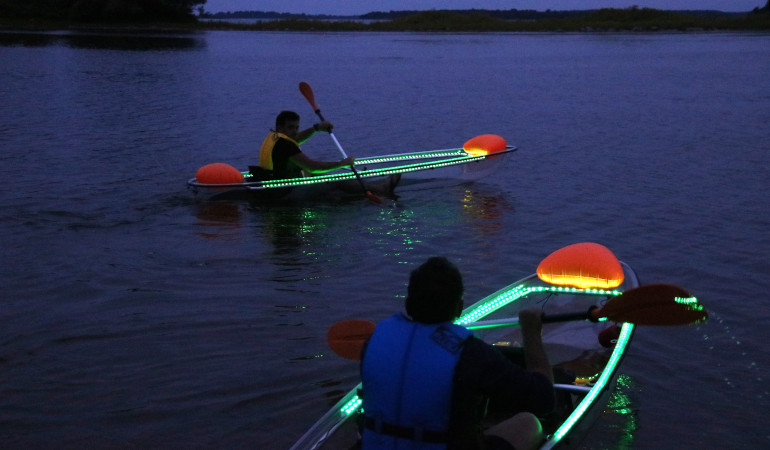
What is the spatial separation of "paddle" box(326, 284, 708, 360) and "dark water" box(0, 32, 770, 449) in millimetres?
1007

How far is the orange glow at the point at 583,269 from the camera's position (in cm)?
499

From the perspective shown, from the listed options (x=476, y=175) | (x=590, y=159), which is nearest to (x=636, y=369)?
(x=476, y=175)

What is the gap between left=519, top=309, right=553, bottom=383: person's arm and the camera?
320 centimetres

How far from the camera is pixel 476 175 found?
10.5 metres

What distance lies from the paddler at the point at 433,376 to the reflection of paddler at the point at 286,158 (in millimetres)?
6354

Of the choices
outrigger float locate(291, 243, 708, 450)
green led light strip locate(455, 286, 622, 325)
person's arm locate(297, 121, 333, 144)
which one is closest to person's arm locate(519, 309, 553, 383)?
outrigger float locate(291, 243, 708, 450)

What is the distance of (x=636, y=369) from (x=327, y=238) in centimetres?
386

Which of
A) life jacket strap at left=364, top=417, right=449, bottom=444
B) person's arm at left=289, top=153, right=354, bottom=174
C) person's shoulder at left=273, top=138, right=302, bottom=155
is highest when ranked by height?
life jacket strap at left=364, top=417, right=449, bottom=444

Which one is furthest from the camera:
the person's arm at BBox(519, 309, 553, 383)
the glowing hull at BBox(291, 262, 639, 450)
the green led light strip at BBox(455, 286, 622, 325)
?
the green led light strip at BBox(455, 286, 622, 325)

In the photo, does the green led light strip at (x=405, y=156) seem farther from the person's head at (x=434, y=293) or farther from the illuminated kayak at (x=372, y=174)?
the person's head at (x=434, y=293)

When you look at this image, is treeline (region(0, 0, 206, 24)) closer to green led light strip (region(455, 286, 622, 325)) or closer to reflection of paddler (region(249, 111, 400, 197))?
reflection of paddler (region(249, 111, 400, 197))

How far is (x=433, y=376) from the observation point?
8.74ft

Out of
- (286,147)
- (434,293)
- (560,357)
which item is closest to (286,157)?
(286,147)

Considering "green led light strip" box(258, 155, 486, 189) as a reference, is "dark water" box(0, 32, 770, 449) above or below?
below
